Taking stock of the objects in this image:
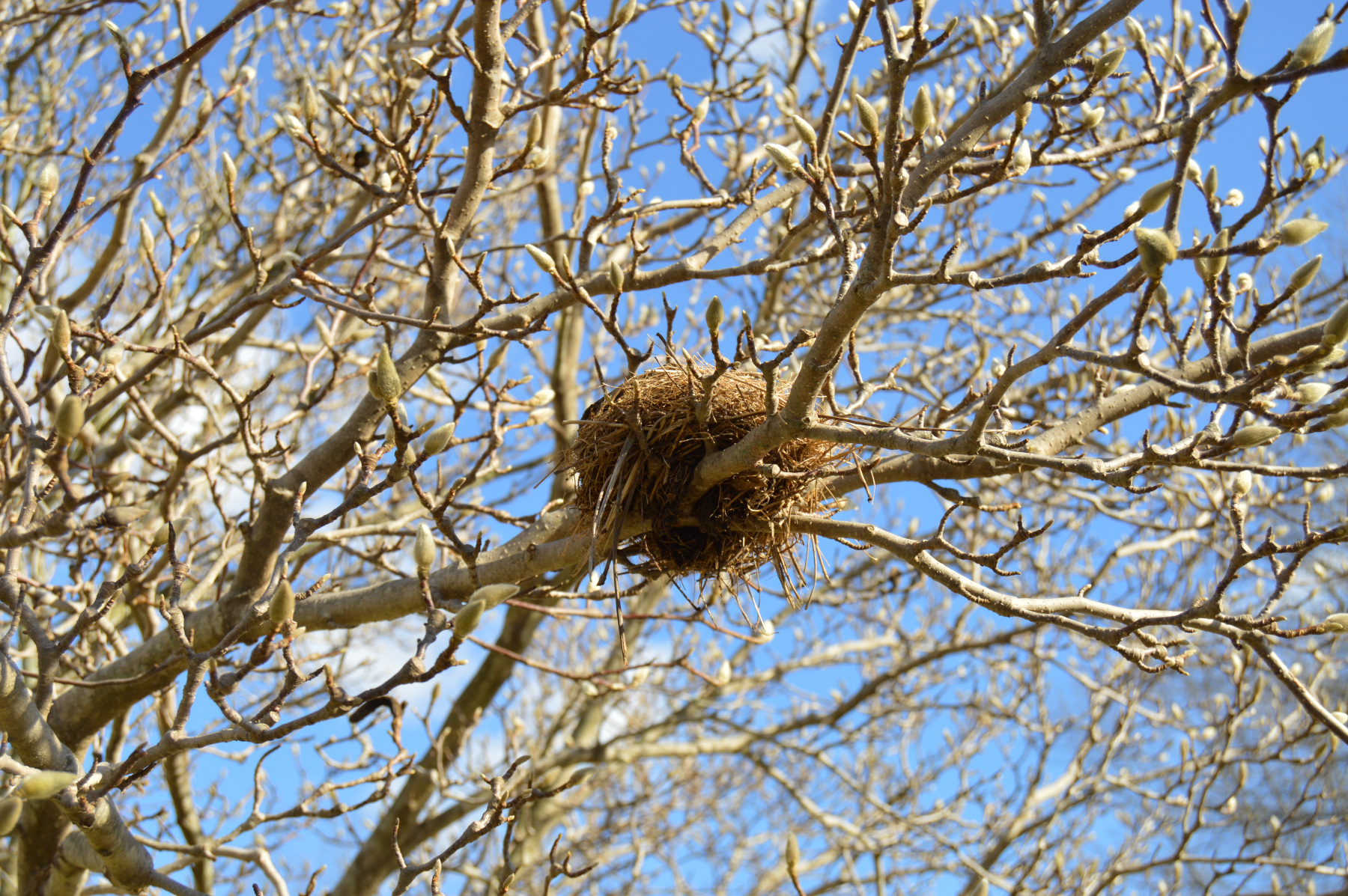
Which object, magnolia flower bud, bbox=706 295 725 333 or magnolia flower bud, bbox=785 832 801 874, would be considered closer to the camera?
magnolia flower bud, bbox=706 295 725 333

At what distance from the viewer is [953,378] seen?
515 cm

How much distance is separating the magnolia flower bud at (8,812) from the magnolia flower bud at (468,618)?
0.74 metres

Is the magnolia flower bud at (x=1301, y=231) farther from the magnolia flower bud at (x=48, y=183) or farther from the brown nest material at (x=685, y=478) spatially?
the magnolia flower bud at (x=48, y=183)

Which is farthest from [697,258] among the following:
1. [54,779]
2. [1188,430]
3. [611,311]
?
[1188,430]

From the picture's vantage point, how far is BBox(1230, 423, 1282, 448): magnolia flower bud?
171 centimetres

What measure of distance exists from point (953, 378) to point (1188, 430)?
4.20 feet

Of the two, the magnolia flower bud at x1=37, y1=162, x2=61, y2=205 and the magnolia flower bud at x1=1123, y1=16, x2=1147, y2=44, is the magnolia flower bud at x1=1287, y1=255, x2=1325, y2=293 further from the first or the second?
the magnolia flower bud at x1=37, y1=162, x2=61, y2=205

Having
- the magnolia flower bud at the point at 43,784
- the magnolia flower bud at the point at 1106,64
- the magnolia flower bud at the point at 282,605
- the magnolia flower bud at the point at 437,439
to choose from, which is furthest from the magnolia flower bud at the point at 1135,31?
the magnolia flower bud at the point at 43,784

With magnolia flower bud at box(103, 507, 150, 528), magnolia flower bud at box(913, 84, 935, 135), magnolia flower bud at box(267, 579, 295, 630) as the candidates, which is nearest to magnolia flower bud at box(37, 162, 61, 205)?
magnolia flower bud at box(103, 507, 150, 528)

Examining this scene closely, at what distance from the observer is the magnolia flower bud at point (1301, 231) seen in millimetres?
1555

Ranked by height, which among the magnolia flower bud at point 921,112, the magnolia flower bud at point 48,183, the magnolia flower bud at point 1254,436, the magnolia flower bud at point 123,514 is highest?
the magnolia flower bud at point 48,183

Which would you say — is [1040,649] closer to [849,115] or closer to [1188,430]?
[1188,430]

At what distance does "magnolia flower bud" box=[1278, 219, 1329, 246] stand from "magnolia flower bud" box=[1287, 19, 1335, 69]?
0.28 m

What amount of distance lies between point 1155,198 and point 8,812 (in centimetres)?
209
